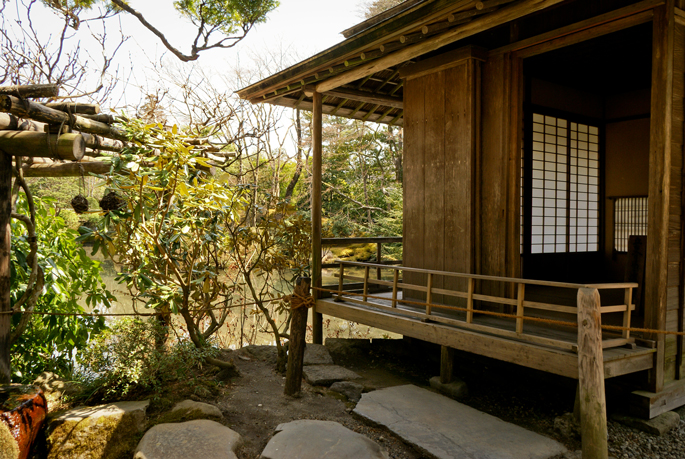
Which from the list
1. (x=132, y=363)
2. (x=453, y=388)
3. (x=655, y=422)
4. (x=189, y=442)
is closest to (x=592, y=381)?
(x=655, y=422)

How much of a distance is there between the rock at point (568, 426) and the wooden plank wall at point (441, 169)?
166cm

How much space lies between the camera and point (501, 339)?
437cm

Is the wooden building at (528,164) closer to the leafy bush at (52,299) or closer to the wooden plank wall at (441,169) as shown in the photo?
the wooden plank wall at (441,169)

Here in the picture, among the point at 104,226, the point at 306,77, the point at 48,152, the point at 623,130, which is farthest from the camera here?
the point at 623,130

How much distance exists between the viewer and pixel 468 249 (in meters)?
5.35

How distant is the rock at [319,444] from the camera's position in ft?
12.0

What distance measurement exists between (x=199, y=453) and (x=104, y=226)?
223cm

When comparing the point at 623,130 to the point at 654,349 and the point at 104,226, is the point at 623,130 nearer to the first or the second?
the point at 654,349

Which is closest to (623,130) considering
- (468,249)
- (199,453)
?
(468,249)

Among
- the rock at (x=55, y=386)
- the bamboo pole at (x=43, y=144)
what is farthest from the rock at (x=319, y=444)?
the bamboo pole at (x=43, y=144)

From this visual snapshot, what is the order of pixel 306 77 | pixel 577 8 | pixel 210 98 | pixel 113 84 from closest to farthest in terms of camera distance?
1. pixel 577 8
2. pixel 306 77
3. pixel 113 84
4. pixel 210 98

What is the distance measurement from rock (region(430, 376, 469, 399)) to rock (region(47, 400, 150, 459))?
10.3 feet

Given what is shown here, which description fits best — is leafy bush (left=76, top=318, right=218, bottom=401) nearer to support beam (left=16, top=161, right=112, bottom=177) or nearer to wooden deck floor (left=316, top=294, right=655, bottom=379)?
support beam (left=16, top=161, right=112, bottom=177)

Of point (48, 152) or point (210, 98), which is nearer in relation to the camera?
point (48, 152)
